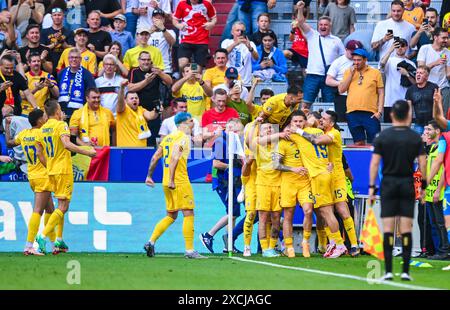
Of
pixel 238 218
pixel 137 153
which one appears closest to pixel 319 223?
pixel 238 218

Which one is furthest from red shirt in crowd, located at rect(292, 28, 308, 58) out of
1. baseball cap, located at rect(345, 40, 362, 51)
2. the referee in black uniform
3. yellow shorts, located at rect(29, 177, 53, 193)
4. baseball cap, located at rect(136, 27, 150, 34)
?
the referee in black uniform

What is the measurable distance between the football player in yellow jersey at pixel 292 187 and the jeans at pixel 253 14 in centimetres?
582

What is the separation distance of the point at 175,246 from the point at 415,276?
6520 mm

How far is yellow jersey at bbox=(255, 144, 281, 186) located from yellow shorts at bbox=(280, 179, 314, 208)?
6.5 inches

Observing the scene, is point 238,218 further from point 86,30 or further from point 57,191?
point 86,30

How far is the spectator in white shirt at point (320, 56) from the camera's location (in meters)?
22.5

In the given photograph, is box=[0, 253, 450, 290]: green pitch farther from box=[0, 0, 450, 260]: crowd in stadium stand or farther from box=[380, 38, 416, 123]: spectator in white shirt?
box=[380, 38, 416, 123]: spectator in white shirt

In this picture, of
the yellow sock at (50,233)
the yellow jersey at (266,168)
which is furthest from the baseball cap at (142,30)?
the yellow jersey at (266,168)

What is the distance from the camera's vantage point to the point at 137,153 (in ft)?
67.3

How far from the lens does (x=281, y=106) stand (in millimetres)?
18234

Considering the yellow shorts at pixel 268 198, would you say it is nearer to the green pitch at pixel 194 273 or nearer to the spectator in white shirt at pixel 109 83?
the green pitch at pixel 194 273

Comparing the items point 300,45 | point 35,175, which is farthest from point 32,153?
point 300,45

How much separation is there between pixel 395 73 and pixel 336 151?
165 inches

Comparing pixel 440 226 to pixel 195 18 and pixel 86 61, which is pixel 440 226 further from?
pixel 86 61
